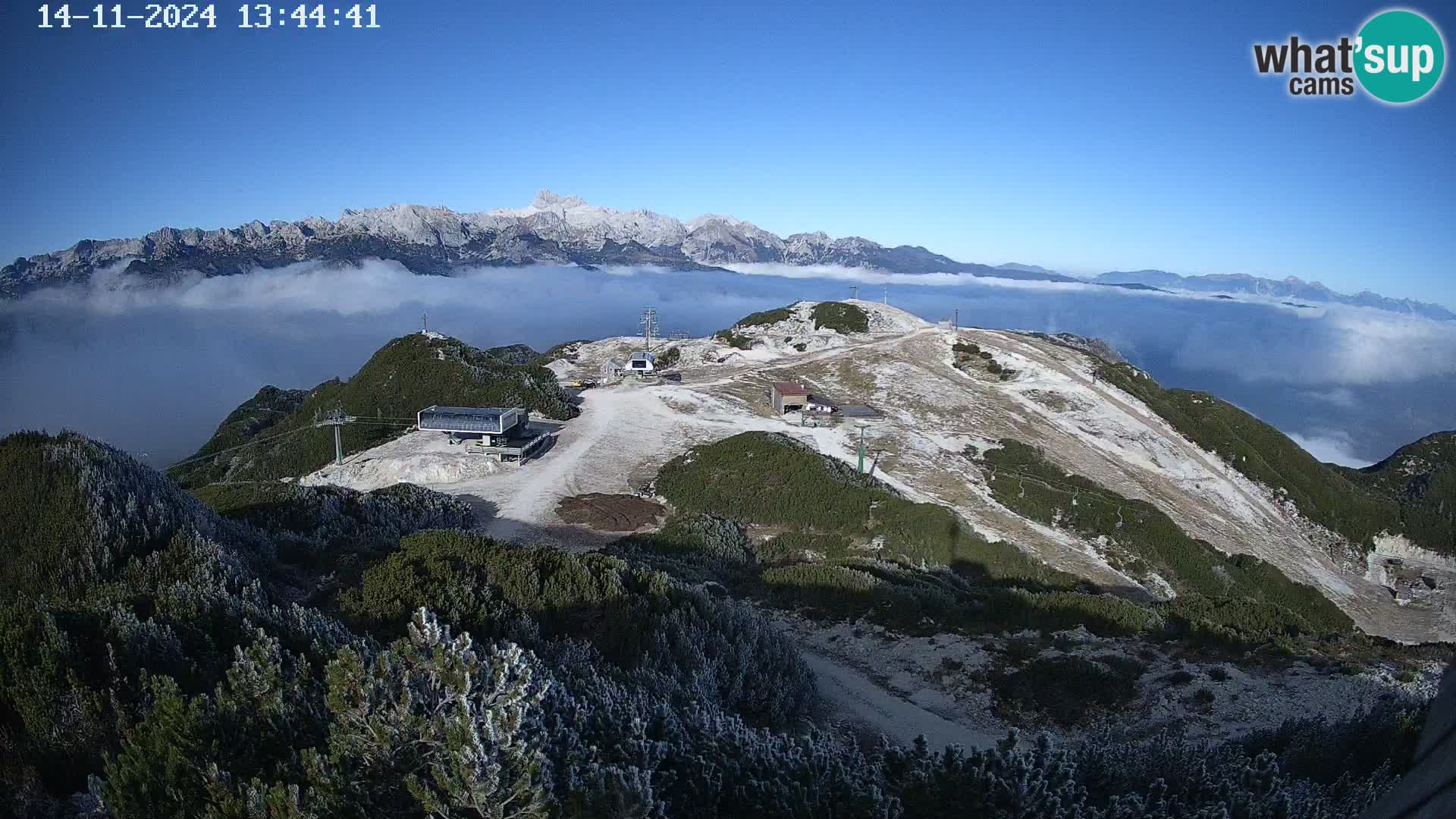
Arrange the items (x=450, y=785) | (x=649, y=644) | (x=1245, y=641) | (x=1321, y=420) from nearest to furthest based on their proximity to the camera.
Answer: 1. (x=450, y=785)
2. (x=649, y=644)
3. (x=1245, y=641)
4. (x=1321, y=420)

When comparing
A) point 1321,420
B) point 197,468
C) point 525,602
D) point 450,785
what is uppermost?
point 450,785

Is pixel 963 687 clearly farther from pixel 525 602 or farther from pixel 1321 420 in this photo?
pixel 1321 420

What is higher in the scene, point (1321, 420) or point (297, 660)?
point (297, 660)

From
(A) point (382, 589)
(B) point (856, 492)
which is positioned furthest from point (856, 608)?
(B) point (856, 492)

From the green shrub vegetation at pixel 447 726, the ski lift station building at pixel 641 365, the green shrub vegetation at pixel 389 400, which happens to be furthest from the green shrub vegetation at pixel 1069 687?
the ski lift station building at pixel 641 365

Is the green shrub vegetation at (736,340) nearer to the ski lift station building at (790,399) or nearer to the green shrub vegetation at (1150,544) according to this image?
the ski lift station building at (790,399)
